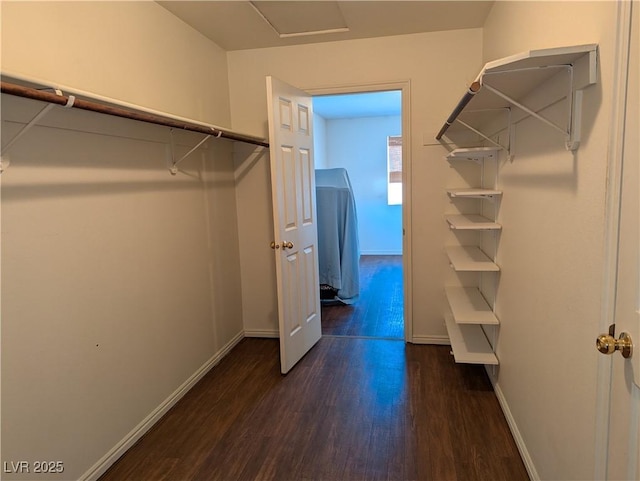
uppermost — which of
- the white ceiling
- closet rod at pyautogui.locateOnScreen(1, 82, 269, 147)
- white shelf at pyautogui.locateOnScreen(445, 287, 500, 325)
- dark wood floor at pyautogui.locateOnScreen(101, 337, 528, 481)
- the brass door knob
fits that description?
the white ceiling

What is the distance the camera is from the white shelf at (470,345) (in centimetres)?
253

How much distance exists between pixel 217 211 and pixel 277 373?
1262mm

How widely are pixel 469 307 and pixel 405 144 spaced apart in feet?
4.25

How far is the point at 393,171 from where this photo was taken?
283 inches

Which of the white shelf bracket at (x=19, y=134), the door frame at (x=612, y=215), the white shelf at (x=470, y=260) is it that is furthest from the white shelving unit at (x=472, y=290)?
the white shelf bracket at (x=19, y=134)

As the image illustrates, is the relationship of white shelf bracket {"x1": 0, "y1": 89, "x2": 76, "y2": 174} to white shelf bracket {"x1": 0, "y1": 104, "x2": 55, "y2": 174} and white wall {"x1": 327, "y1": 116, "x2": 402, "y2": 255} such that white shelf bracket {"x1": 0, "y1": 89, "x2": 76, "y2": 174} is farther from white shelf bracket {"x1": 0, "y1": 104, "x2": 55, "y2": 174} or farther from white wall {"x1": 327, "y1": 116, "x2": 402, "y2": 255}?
white wall {"x1": 327, "y1": 116, "x2": 402, "y2": 255}

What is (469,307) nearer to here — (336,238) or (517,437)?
(517,437)

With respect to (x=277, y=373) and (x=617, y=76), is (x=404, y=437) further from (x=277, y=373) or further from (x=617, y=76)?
(x=617, y=76)

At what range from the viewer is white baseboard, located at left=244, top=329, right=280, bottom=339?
3.64m

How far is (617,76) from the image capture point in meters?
1.07

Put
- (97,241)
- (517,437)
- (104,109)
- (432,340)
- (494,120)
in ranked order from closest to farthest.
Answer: (104,109) < (97,241) < (517,437) < (494,120) < (432,340)

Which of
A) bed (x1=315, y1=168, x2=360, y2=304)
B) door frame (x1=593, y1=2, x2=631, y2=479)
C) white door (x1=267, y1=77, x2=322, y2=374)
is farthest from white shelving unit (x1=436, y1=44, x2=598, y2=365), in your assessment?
bed (x1=315, y1=168, x2=360, y2=304)

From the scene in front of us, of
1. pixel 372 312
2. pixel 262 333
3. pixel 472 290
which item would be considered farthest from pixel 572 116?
pixel 372 312

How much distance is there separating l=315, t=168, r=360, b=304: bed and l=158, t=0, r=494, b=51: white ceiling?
5.47ft
